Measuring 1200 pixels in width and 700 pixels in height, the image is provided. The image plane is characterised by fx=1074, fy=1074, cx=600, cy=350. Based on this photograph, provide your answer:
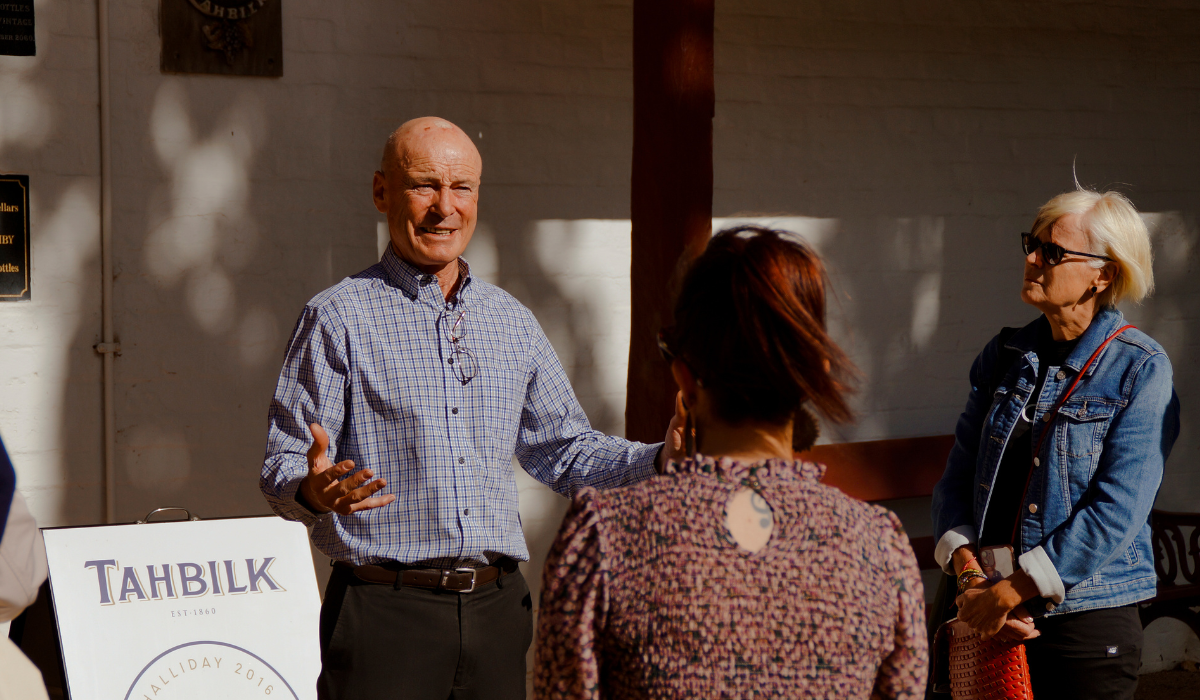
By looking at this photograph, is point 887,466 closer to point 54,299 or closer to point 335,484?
point 335,484

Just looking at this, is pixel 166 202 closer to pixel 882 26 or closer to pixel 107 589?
pixel 107 589

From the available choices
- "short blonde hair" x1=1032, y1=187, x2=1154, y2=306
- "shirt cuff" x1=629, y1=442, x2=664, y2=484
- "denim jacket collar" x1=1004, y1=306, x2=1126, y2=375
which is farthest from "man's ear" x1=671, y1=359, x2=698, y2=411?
"short blonde hair" x1=1032, y1=187, x2=1154, y2=306

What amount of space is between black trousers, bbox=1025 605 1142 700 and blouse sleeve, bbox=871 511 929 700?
1230mm

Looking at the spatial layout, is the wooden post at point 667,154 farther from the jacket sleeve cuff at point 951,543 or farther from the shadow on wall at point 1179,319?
the shadow on wall at point 1179,319

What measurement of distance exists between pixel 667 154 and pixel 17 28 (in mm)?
1958

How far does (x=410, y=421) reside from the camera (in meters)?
2.13

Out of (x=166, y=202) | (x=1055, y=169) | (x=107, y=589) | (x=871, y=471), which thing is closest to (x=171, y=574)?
(x=107, y=589)

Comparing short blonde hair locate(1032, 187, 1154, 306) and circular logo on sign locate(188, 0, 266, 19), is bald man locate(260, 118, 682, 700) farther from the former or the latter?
circular logo on sign locate(188, 0, 266, 19)

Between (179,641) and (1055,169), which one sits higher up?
(1055,169)

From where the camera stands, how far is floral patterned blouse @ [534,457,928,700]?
1173 mm

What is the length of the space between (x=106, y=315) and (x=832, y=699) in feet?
9.17

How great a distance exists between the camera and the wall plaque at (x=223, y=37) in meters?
3.33

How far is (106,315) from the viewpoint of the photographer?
3.30m

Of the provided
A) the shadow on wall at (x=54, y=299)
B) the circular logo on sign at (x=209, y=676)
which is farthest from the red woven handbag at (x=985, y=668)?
the shadow on wall at (x=54, y=299)
